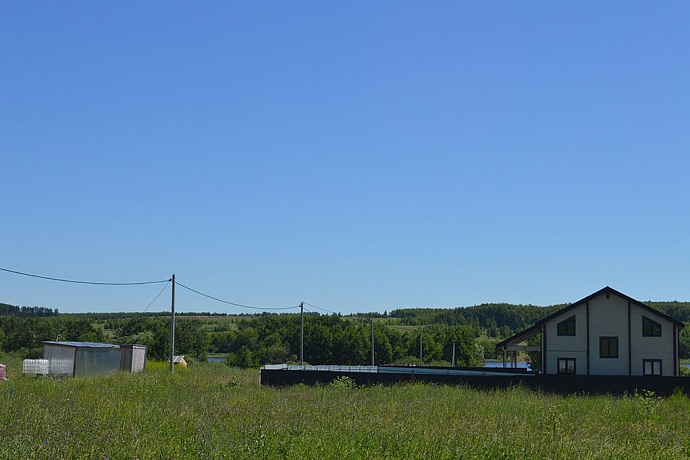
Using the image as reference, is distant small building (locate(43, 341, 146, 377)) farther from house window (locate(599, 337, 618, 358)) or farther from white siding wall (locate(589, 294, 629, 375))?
house window (locate(599, 337, 618, 358))

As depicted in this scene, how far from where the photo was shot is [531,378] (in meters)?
31.9

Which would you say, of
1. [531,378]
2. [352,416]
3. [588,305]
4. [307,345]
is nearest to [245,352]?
[307,345]

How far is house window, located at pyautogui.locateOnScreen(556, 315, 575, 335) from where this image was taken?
145 feet

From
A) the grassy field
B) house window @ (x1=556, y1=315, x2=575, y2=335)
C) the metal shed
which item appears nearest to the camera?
the grassy field

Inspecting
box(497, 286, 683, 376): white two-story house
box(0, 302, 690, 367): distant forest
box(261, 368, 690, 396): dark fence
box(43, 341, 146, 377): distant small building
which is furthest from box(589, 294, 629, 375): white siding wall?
box(0, 302, 690, 367): distant forest

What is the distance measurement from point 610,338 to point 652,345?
2.26 m

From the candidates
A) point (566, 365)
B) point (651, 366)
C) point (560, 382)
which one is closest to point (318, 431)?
point (560, 382)

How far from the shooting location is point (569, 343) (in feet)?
144

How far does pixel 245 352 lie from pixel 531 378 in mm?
61344

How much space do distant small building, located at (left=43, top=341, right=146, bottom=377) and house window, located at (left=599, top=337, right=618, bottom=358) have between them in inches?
1031

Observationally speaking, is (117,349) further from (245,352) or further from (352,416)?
(245,352)

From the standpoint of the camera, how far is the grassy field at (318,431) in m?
10.7

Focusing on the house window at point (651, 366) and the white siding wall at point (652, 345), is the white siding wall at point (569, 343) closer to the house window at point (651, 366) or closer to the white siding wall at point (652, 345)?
the white siding wall at point (652, 345)

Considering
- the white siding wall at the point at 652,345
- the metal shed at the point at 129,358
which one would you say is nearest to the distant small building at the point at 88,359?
the metal shed at the point at 129,358
